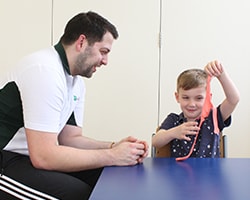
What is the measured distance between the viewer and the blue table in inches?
38.8

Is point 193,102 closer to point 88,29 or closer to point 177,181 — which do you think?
point 88,29

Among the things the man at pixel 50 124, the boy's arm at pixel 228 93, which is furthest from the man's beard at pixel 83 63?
the boy's arm at pixel 228 93

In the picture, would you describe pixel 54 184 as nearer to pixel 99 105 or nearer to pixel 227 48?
pixel 99 105

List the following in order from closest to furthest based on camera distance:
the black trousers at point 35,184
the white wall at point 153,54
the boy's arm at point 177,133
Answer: the black trousers at point 35,184 → the boy's arm at point 177,133 → the white wall at point 153,54

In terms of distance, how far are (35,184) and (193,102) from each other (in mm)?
834

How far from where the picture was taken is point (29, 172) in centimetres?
138

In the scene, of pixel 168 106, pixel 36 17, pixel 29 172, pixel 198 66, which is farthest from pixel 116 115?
pixel 29 172

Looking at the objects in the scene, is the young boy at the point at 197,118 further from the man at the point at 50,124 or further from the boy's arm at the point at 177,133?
the man at the point at 50,124

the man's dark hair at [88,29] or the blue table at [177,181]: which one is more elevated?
the man's dark hair at [88,29]

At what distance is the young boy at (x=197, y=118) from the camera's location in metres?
1.77

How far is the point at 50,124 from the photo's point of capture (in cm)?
141

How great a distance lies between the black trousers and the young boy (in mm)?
503

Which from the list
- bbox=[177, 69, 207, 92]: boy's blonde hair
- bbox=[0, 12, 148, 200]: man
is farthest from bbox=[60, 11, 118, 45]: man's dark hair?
bbox=[177, 69, 207, 92]: boy's blonde hair

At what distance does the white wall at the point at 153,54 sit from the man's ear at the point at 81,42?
1.32 metres
